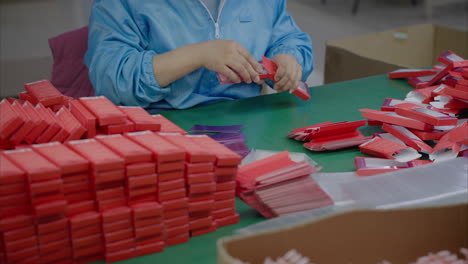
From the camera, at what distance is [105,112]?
1.10m

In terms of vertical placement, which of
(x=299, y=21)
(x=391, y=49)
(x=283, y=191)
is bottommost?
(x=299, y=21)

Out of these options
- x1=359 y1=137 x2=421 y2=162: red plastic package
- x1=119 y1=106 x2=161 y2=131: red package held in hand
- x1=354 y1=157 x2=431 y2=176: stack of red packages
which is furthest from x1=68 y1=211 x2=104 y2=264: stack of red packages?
x1=359 y1=137 x2=421 y2=162: red plastic package

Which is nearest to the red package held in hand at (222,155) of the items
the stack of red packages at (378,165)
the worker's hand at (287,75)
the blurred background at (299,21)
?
the stack of red packages at (378,165)

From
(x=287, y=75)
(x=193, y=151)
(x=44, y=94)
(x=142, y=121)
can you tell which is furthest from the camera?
(x=287, y=75)

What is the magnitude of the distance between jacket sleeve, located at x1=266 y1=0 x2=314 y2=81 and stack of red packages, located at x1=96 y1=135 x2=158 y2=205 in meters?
1.02

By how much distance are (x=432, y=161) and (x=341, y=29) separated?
4.41 metres

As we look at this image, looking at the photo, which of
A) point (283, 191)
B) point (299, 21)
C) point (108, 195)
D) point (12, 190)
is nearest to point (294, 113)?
point (283, 191)

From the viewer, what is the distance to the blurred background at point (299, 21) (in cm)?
442

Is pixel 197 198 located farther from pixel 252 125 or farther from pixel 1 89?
pixel 1 89

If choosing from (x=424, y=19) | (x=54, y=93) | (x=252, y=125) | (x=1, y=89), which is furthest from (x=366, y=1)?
(x=54, y=93)

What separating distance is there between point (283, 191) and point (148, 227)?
27 cm

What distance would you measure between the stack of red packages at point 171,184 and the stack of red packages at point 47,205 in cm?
16

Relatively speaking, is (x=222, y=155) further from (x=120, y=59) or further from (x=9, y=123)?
(x=120, y=59)

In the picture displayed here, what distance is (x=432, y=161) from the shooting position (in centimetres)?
132
